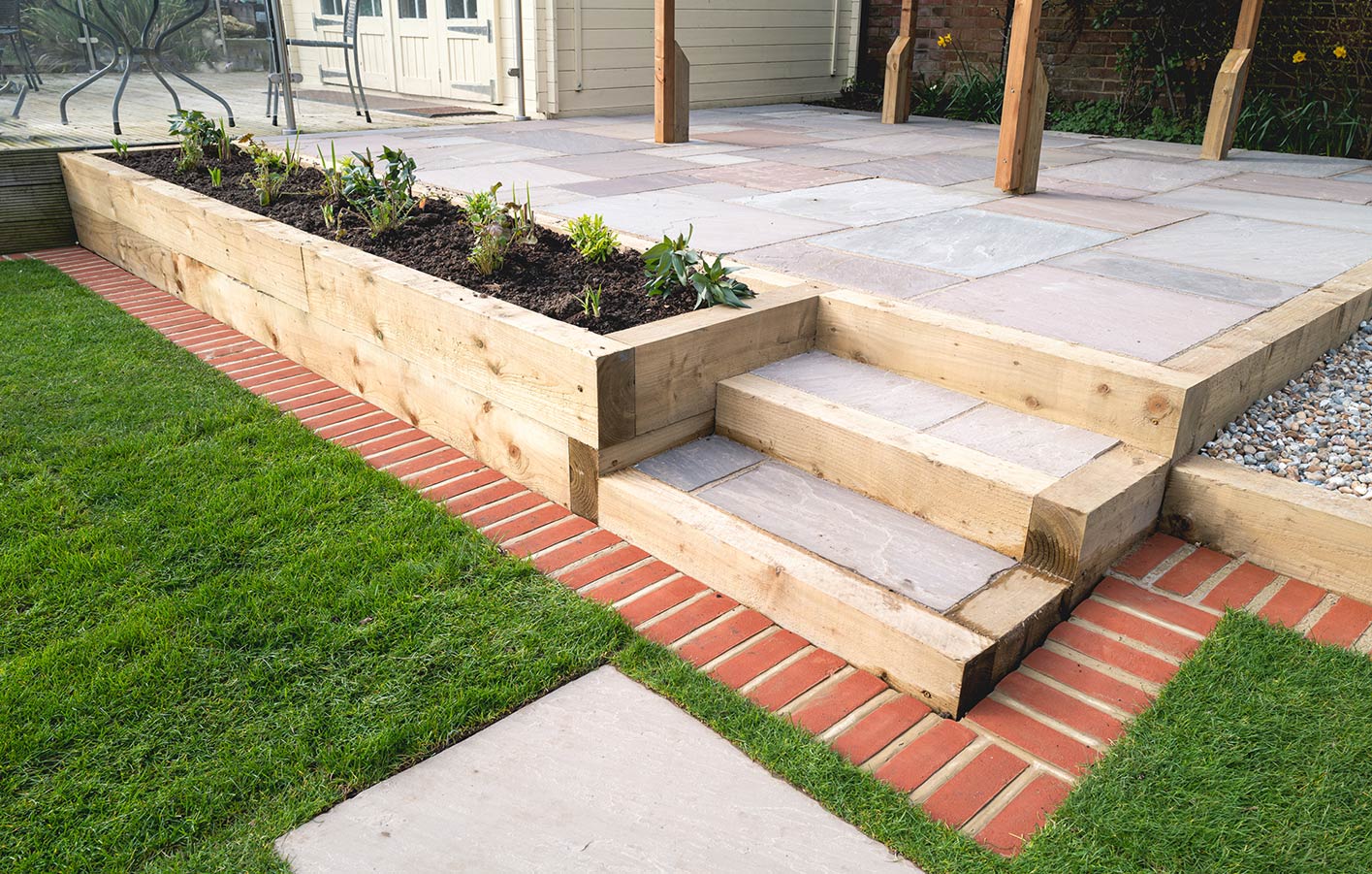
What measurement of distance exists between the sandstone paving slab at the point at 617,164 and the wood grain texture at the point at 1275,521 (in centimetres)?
366

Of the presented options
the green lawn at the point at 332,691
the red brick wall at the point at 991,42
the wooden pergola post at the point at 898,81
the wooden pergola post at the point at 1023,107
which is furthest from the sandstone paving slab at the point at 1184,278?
the red brick wall at the point at 991,42

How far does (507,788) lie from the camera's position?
5.66ft

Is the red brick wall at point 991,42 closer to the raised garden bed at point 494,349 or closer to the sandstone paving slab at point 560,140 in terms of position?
the sandstone paving slab at point 560,140

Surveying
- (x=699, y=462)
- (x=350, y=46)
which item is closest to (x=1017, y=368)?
(x=699, y=462)

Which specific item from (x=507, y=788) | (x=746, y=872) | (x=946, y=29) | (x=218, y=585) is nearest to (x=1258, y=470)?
(x=746, y=872)

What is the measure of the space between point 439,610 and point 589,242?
1.62m

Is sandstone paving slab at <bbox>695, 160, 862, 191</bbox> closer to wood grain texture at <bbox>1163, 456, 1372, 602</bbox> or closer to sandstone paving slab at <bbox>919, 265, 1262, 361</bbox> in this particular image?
sandstone paving slab at <bbox>919, 265, 1262, 361</bbox>

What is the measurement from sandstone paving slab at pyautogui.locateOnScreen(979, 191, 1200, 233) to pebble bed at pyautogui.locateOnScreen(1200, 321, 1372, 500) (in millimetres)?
1494

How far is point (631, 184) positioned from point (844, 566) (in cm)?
337

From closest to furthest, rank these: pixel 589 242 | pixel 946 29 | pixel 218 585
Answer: pixel 218 585, pixel 589 242, pixel 946 29

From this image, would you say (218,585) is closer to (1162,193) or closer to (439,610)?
(439,610)

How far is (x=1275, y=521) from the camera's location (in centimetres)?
230

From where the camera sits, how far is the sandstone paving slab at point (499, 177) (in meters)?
5.02

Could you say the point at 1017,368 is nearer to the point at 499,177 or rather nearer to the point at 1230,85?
the point at 499,177
